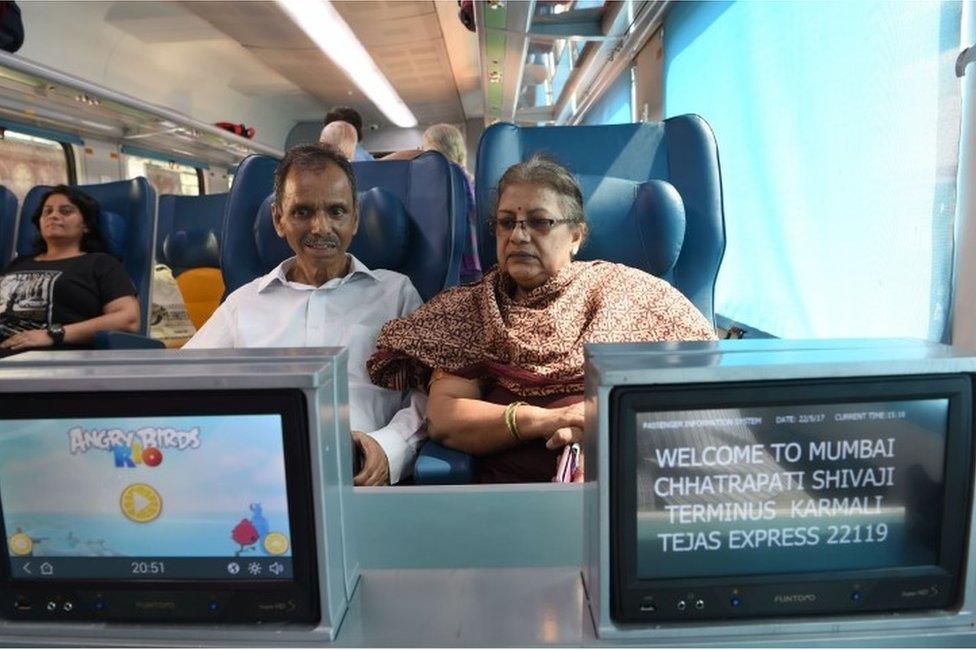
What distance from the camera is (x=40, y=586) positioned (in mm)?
509

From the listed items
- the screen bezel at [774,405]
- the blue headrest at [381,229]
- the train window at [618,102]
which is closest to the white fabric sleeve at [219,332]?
the blue headrest at [381,229]

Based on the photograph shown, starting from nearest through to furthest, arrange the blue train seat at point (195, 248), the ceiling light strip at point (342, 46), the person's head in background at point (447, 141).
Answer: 1. the person's head in background at point (447, 141)
2. the blue train seat at point (195, 248)
3. the ceiling light strip at point (342, 46)

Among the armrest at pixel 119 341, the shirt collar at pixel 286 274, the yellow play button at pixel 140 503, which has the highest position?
the shirt collar at pixel 286 274

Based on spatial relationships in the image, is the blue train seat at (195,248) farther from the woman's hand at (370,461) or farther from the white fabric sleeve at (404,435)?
the woman's hand at (370,461)

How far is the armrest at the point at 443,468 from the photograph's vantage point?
120cm

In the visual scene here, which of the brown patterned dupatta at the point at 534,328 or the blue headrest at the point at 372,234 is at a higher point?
the blue headrest at the point at 372,234

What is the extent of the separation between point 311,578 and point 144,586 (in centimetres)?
14

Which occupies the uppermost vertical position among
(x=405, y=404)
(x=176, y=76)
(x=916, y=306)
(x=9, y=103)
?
(x=176, y=76)

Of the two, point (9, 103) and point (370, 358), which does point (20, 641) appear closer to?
point (370, 358)

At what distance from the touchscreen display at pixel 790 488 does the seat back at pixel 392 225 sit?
4.68ft

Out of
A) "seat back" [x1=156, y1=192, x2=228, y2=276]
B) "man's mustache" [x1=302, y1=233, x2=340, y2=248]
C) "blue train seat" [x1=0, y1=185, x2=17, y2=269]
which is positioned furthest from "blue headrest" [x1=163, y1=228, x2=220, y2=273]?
"man's mustache" [x1=302, y1=233, x2=340, y2=248]

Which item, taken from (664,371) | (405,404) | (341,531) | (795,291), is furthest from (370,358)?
(795,291)

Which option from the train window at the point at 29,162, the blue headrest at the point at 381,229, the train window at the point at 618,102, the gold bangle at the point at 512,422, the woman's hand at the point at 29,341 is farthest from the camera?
the train window at the point at 618,102

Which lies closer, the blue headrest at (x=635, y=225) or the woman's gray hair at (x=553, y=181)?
the woman's gray hair at (x=553, y=181)
